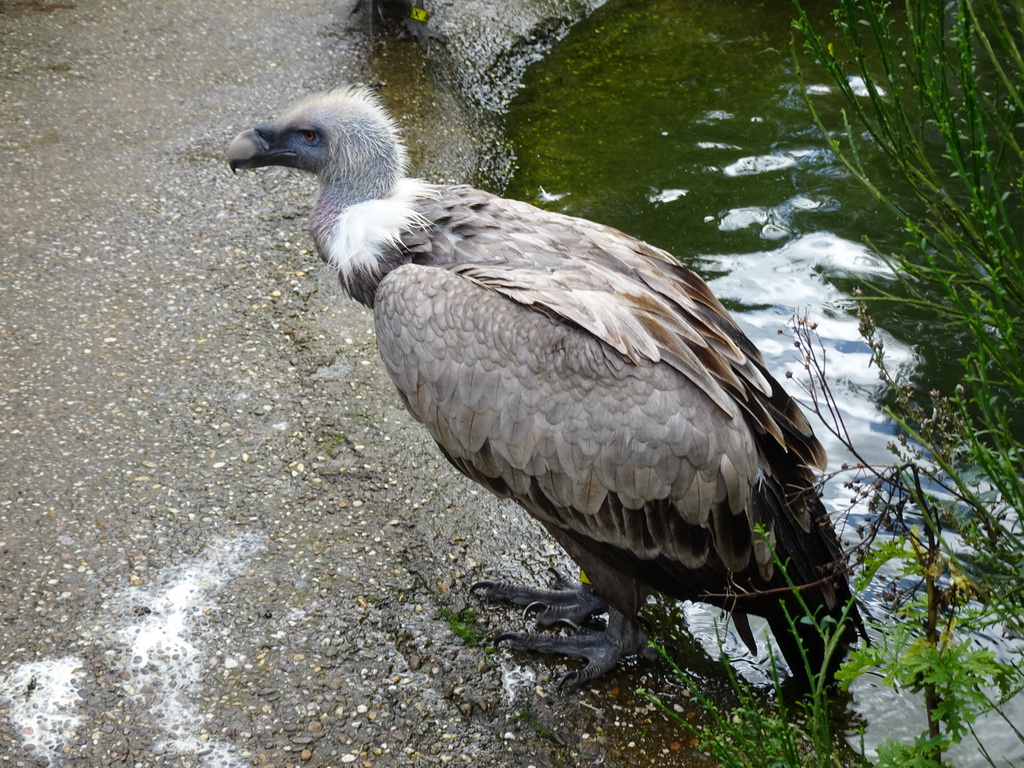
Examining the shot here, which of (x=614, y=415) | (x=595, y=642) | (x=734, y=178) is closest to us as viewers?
(x=614, y=415)

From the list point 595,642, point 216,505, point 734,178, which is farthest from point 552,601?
point 734,178

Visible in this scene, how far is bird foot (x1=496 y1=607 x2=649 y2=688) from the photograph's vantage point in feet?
13.0

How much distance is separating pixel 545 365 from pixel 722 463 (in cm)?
68

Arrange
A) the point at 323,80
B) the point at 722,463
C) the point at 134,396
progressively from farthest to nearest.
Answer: the point at 323,80 < the point at 134,396 < the point at 722,463

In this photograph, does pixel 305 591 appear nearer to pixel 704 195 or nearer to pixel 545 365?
pixel 545 365

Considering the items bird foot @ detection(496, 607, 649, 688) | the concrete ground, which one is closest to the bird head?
the concrete ground

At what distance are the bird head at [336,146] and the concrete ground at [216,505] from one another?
49.1 inches

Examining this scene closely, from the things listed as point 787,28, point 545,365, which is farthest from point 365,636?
point 787,28

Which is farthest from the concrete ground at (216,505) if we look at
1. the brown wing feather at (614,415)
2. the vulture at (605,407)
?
the brown wing feather at (614,415)

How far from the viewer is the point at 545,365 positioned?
3471mm

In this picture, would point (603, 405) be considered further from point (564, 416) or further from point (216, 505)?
point (216, 505)

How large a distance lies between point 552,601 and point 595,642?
1.03 feet

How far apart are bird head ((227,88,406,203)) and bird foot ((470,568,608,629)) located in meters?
1.72

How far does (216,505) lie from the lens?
4434 millimetres
